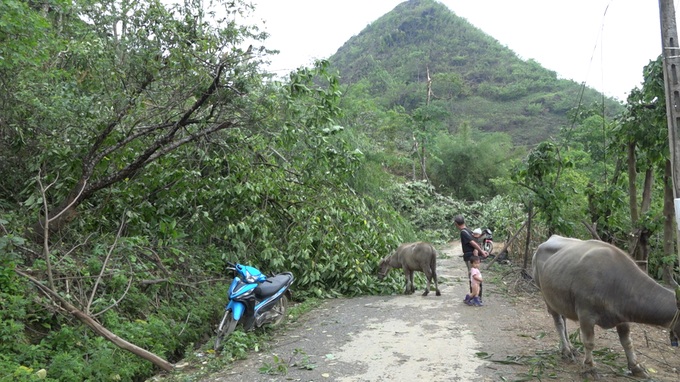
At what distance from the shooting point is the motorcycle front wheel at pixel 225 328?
272 inches

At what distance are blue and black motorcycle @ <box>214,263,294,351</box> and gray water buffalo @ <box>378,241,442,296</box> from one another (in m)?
3.47

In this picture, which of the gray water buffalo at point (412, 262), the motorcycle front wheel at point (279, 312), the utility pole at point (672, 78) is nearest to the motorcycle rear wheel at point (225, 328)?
the motorcycle front wheel at point (279, 312)

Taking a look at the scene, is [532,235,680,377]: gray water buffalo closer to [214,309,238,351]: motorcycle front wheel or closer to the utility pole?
the utility pole

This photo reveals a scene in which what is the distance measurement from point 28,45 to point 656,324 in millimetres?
8112

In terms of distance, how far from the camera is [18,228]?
Result: 8062 millimetres

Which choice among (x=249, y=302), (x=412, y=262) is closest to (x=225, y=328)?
(x=249, y=302)

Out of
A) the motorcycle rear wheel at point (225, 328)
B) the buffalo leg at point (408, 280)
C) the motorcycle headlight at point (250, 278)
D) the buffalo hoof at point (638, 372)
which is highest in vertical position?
the motorcycle headlight at point (250, 278)

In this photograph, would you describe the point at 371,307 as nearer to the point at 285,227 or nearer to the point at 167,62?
the point at 285,227

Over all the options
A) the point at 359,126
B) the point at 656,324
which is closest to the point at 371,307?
the point at 656,324

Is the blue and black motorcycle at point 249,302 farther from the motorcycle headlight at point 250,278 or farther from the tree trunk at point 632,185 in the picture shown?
the tree trunk at point 632,185

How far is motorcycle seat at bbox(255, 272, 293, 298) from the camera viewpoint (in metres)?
7.51

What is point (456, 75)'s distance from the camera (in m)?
56.6

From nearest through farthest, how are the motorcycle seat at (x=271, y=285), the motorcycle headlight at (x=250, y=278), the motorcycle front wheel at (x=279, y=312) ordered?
the motorcycle headlight at (x=250, y=278), the motorcycle seat at (x=271, y=285), the motorcycle front wheel at (x=279, y=312)

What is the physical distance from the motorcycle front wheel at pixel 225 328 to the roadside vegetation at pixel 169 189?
261 mm
